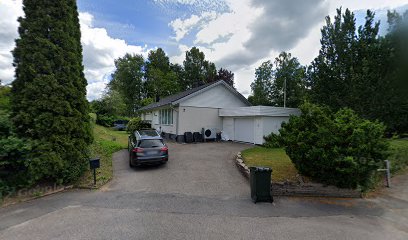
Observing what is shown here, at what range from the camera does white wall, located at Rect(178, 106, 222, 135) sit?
17531 mm

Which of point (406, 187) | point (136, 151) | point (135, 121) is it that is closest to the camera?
point (406, 187)

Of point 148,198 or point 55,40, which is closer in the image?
point 148,198

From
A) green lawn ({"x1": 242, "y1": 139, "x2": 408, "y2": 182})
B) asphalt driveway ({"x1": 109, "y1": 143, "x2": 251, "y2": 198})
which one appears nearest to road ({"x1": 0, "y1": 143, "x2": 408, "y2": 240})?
asphalt driveway ({"x1": 109, "y1": 143, "x2": 251, "y2": 198})

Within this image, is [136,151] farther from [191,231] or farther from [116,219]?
[191,231]

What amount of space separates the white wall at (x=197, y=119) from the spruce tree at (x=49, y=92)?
9.93 metres

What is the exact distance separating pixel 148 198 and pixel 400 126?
55.2 feet

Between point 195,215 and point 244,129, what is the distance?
12.3 meters

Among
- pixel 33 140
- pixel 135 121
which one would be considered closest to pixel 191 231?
pixel 33 140

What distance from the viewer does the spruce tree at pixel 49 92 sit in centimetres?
694

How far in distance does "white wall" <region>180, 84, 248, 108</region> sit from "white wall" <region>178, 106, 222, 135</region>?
16.9 inches

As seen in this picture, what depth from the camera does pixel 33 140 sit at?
6.83m

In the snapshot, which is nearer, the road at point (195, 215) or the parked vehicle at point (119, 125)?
the road at point (195, 215)

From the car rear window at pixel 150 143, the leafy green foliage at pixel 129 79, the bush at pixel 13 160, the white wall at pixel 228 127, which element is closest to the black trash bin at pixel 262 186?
the car rear window at pixel 150 143

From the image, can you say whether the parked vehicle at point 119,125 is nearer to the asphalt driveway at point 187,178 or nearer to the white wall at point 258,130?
the asphalt driveway at point 187,178
